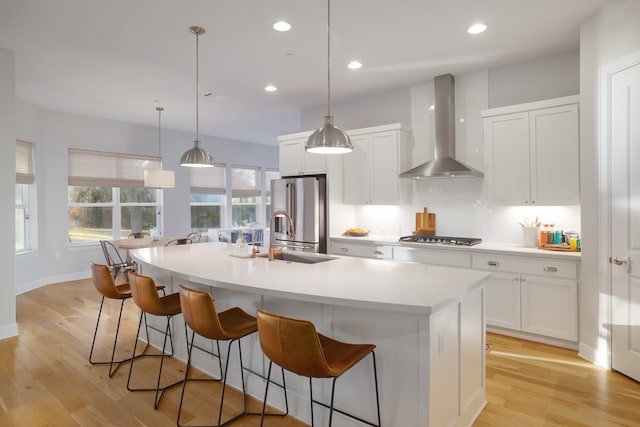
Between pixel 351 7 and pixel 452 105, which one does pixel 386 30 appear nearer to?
pixel 351 7

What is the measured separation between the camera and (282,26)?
325 centimetres

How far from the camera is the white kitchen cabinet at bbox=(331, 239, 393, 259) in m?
4.54

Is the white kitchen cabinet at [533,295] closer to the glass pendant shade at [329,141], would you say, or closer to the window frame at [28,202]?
the glass pendant shade at [329,141]

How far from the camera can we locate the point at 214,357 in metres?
2.93

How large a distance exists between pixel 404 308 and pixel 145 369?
2.47m

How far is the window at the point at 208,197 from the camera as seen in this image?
8180mm

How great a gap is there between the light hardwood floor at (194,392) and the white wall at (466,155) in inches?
52.1

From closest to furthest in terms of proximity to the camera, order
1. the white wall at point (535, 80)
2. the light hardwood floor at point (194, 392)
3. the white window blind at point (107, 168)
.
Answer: the light hardwood floor at point (194, 392) < the white wall at point (535, 80) < the white window blind at point (107, 168)

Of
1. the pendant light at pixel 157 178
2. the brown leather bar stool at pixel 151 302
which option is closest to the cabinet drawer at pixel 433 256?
the brown leather bar stool at pixel 151 302

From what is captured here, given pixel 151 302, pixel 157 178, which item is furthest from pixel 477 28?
pixel 157 178

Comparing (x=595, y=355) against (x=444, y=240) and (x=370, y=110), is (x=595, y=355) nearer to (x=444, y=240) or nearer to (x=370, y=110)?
(x=444, y=240)

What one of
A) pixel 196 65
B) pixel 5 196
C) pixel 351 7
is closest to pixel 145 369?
pixel 5 196

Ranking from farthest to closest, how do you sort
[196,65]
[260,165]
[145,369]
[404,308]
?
1. [260,165]
2. [196,65]
3. [145,369]
4. [404,308]

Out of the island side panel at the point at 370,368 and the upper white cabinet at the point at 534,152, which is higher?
the upper white cabinet at the point at 534,152
